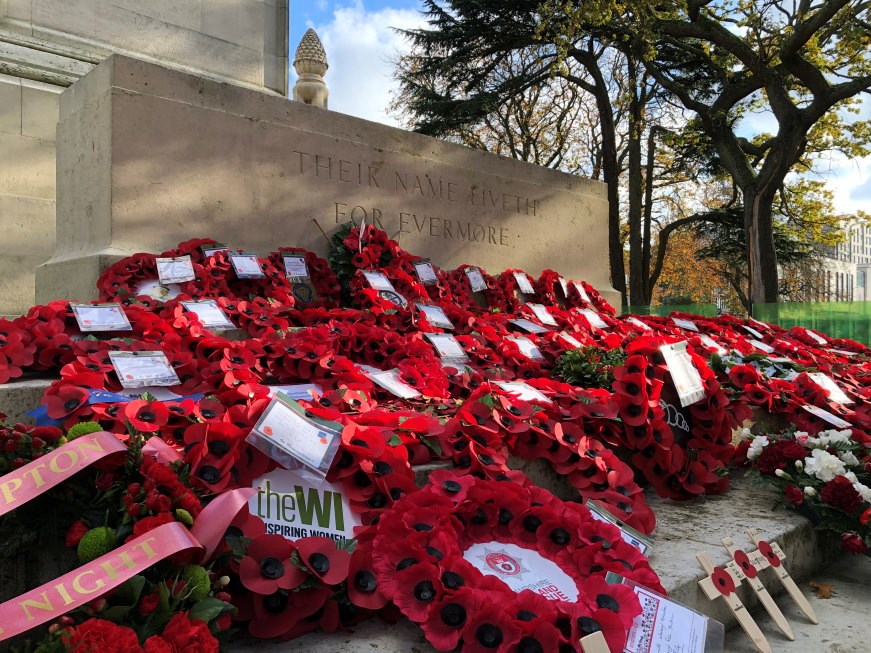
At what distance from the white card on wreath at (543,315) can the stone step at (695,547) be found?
2586 mm

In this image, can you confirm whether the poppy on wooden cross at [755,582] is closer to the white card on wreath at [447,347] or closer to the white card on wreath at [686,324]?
the white card on wreath at [447,347]

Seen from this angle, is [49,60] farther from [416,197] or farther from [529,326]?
[529,326]

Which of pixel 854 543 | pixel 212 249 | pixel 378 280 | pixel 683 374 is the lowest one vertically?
pixel 854 543

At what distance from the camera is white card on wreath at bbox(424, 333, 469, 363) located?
4145 millimetres

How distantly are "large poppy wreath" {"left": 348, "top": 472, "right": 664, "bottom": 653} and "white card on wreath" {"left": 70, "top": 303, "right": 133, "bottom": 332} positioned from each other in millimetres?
2017

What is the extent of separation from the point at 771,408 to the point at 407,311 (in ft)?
7.54

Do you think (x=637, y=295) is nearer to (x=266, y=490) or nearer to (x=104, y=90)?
(x=104, y=90)

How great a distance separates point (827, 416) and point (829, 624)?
5.66ft

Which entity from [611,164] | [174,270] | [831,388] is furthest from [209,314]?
[611,164]

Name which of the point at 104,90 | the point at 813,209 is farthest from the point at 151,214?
the point at 813,209

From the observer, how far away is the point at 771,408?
3.78 m

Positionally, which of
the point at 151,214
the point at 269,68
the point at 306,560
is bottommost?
the point at 306,560

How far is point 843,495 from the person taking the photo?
8.77ft

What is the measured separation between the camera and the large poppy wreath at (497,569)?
58.4 inches
